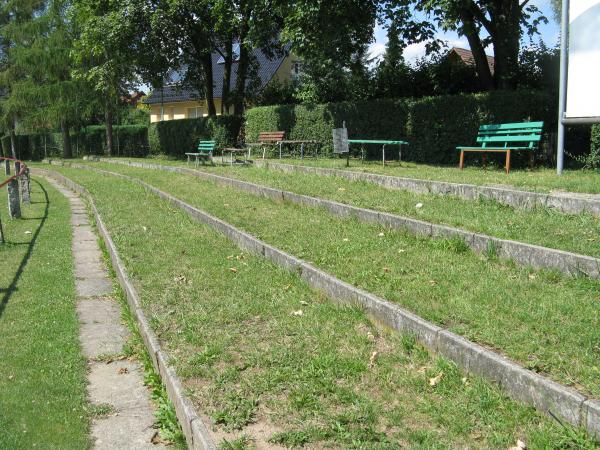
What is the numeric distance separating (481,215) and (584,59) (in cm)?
433

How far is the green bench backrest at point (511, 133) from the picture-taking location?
11.5m

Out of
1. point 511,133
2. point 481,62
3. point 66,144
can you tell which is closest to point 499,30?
point 481,62

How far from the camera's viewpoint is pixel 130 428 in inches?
151

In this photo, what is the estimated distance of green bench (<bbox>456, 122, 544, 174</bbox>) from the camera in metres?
11.4

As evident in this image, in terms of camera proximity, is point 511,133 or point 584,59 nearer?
point 584,59

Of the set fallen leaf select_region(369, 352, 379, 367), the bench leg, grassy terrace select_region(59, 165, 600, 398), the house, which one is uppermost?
the house

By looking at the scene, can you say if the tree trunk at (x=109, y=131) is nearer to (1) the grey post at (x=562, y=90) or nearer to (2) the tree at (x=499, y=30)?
(2) the tree at (x=499, y=30)

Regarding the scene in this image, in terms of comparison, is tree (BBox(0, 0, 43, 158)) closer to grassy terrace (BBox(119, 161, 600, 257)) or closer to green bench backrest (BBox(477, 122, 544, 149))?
green bench backrest (BBox(477, 122, 544, 149))

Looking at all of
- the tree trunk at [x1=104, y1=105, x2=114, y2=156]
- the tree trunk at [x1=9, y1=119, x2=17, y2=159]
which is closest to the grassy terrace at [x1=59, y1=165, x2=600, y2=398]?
the tree trunk at [x1=104, y1=105, x2=114, y2=156]

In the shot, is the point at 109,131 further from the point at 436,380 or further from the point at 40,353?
the point at 436,380

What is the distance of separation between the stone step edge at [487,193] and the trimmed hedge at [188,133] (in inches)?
552

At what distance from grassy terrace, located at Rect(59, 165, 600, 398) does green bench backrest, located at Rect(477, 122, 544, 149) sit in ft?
17.5

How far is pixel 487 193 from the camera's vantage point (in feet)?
25.8

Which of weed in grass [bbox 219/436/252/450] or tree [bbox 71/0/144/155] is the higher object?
tree [bbox 71/0/144/155]
